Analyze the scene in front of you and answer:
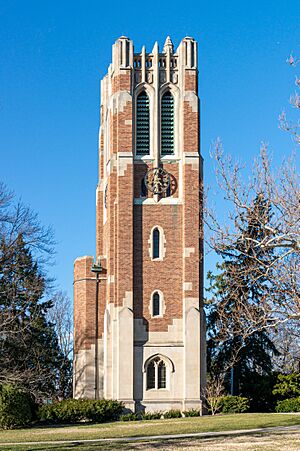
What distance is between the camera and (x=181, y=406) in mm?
42562

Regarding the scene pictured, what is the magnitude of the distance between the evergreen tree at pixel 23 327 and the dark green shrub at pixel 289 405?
1172cm

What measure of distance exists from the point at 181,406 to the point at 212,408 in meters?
1.49

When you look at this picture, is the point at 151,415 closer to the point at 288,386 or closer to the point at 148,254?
the point at 288,386

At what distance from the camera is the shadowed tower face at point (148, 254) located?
4303 cm

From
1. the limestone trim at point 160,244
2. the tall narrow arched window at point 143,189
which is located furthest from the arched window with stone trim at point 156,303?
the tall narrow arched window at point 143,189

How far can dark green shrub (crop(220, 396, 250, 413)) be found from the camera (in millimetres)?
42188

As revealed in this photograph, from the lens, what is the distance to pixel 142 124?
4569cm

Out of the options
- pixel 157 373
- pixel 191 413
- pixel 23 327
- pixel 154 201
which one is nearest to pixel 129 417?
pixel 191 413

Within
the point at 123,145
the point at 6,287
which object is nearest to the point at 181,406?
the point at 6,287

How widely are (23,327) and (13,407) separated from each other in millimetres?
9487

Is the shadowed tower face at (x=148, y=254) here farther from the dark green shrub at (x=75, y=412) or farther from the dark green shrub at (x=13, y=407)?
the dark green shrub at (x=13, y=407)

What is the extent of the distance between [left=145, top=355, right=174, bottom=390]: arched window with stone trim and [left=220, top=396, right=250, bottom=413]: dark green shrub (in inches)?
114

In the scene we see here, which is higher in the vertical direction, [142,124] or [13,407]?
[142,124]

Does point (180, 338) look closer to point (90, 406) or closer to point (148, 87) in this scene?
point (90, 406)
